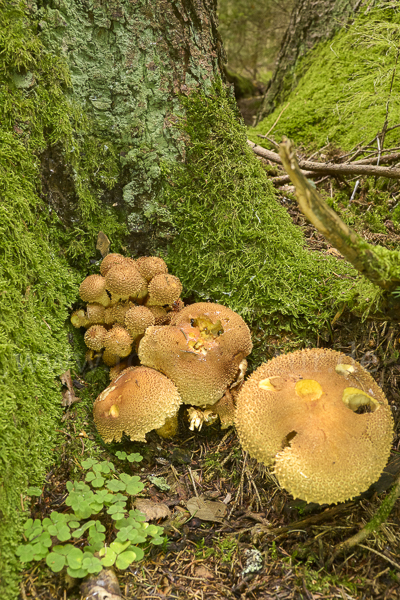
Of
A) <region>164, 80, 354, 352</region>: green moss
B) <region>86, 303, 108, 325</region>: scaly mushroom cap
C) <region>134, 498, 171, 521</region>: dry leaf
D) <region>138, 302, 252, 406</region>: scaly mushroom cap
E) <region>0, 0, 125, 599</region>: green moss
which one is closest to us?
<region>0, 0, 125, 599</region>: green moss

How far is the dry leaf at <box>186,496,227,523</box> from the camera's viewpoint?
2.40m

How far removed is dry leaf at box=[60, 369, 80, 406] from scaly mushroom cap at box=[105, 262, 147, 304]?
674mm

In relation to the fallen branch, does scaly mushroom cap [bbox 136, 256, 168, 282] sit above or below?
below

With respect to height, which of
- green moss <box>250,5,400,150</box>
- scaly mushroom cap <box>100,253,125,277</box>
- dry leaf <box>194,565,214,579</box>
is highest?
green moss <box>250,5,400,150</box>

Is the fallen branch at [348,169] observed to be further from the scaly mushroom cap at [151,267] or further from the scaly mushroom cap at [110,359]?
the scaly mushroom cap at [110,359]

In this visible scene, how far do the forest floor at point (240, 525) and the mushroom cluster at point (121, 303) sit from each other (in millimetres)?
454

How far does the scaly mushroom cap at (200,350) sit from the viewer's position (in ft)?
8.75

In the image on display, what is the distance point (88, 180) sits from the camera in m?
3.13

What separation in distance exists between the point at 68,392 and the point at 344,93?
4271 mm

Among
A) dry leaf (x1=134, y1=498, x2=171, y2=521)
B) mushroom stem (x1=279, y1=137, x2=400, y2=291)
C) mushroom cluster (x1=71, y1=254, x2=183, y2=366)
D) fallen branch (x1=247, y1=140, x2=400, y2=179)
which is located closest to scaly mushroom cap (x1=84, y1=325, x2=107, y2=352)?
mushroom cluster (x1=71, y1=254, x2=183, y2=366)

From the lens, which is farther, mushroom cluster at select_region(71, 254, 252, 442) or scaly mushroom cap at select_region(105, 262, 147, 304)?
scaly mushroom cap at select_region(105, 262, 147, 304)

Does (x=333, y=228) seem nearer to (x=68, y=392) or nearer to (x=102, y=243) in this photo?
(x=102, y=243)

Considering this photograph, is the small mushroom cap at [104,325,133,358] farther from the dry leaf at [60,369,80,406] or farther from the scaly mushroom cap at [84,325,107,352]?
the dry leaf at [60,369,80,406]

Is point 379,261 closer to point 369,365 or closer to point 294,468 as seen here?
point 369,365
